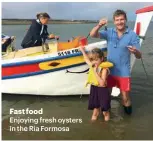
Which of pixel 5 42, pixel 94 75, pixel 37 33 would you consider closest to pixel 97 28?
pixel 94 75

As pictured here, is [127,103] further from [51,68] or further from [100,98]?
[51,68]

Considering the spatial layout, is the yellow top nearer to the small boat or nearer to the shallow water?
the shallow water

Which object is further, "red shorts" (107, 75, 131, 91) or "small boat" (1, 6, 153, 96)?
"small boat" (1, 6, 153, 96)

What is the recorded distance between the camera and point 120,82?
5.58 m

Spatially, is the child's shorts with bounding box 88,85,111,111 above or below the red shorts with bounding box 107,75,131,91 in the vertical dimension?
below

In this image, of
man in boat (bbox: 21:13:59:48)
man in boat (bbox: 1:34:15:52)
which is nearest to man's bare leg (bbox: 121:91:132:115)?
man in boat (bbox: 21:13:59:48)

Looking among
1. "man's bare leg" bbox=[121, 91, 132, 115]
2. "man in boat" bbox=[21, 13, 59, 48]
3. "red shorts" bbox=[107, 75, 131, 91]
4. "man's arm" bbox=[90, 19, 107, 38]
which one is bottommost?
"man's bare leg" bbox=[121, 91, 132, 115]

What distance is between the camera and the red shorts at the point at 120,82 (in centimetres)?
555

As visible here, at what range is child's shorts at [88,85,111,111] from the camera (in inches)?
209

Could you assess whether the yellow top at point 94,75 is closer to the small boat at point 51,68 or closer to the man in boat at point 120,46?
the man in boat at point 120,46

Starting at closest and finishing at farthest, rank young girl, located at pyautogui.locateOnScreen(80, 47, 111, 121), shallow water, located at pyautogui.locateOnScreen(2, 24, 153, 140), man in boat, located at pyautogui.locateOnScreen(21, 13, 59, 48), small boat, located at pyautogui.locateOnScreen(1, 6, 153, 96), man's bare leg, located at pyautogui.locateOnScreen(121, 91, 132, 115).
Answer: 1. shallow water, located at pyautogui.locateOnScreen(2, 24, 153, 140)
2. young girl, located at pyautogui.locateOnScreen(80, 47, 111, 121)
3. man's bare leg, located at pyautogui.locateOnScreen(121, 91, 132, 115)
4. small boat, located at pyautogui.locateOnScreen(1, 6, 153, 96)
5. man in boat, located at pyautogui.locateOnScreen(21, 13, 59, 48)

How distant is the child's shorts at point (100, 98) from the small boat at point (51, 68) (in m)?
1.16

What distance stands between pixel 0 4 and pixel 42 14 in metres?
1.13

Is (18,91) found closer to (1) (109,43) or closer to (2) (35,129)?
(2) (35,129)
